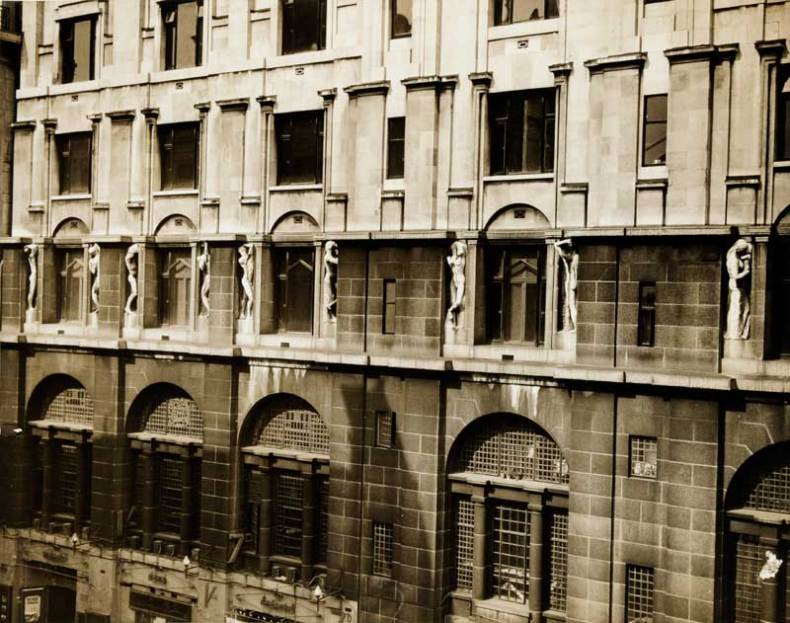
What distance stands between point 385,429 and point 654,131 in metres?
12.6

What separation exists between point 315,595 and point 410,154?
Result: 47.5 feet

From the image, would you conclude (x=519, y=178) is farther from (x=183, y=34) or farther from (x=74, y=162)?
(x=74, y=162)

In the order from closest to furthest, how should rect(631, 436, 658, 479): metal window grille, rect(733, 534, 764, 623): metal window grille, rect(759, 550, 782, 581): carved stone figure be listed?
rect(759, 550, 782, 581): carved stone figure < rect(733, 534, 764, 623): metal window grille < rect(631, 436, 658, 479): metal window grille

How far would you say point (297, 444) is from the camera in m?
39.3

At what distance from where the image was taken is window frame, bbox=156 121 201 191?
42.2 metres

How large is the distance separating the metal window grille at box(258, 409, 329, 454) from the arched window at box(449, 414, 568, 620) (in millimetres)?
5496

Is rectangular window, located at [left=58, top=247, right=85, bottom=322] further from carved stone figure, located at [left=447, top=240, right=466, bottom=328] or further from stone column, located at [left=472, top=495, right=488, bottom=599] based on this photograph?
stone column, located at [left=472, top=495, right=488, bottom=599]

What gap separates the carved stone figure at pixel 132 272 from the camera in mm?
43188

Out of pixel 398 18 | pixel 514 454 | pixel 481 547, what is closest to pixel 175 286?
pixel 398 18

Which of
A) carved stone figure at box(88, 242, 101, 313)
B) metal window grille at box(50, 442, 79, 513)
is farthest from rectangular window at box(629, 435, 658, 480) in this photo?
metal window grille at box(50, 442, 79, 513)

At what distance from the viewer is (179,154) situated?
4284cm

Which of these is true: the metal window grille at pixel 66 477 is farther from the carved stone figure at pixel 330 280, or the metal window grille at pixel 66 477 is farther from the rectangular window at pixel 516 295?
the rectangular window at pixel 516 295

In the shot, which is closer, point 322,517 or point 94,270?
point 322,517

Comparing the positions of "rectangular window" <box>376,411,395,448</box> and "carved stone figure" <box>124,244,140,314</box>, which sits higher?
"carved stone figure" <box>124,244,140,314</box>
